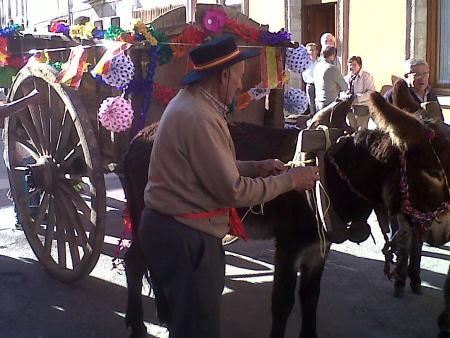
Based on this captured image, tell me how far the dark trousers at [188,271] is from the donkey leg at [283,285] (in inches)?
37.7

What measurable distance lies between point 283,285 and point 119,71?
5.84 feet

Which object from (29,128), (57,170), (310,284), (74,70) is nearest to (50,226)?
(57,170)

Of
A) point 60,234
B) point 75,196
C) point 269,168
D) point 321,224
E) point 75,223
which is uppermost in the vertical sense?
point 269,168

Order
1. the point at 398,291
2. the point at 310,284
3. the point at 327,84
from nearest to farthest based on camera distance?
the point at 310,284 → the point at 398,291 → the point at 327,84

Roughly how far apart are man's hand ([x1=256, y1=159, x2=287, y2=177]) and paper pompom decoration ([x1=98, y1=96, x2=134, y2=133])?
1.54 metres

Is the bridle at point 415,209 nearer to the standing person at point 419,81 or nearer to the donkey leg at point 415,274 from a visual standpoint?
the donkey leg at point 415,274

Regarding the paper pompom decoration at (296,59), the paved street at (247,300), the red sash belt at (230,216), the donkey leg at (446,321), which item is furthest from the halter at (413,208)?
the paper pompom decoration at (296,59)

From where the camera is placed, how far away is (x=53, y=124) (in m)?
5.50

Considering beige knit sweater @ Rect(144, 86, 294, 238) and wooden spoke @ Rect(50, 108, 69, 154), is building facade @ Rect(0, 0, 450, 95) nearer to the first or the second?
wooden spoke @ Rect(50, 108, 69, 154)

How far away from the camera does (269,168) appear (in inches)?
132

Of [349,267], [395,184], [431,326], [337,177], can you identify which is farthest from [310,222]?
[349,267]

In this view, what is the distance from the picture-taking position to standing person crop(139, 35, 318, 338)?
2.89 meters

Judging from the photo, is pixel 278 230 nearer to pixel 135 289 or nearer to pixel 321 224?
pixel 321 224

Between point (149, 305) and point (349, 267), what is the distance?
190 centimetres
